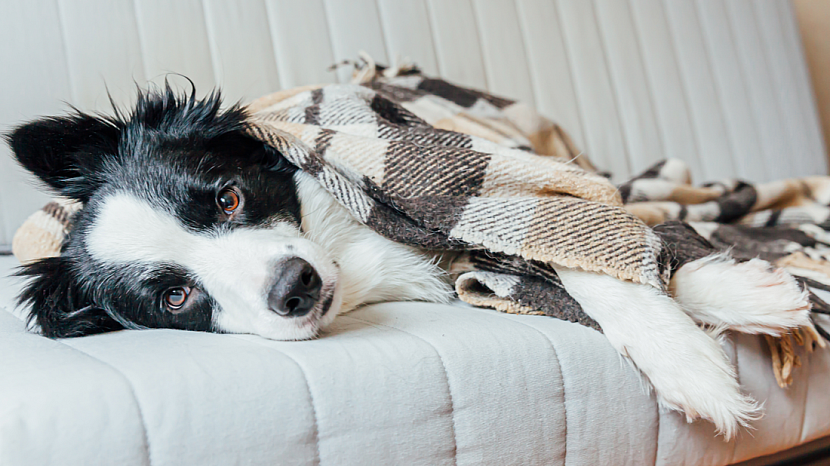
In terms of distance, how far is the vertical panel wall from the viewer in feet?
5.08

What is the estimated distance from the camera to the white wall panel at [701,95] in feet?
8.15

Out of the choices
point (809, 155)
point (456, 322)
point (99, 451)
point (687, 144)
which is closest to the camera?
point (99, 451)

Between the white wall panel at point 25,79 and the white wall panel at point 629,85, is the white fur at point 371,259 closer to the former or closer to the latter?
the white wall panel at point 25,79

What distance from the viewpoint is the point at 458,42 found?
2119 millimetres

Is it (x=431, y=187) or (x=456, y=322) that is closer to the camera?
(x=456, y=322)

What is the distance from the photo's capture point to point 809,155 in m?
2.64

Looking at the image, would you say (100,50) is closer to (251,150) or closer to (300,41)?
(300,41)

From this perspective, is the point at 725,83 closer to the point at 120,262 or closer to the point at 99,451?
the point at 120,262

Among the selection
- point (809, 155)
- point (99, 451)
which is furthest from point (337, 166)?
point (809, 155)

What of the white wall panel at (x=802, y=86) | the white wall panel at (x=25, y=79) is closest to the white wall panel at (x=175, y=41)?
the white wall panel at (x=25, y=79)

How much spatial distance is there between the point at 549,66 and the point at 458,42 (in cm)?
39

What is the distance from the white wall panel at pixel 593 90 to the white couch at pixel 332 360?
1cm

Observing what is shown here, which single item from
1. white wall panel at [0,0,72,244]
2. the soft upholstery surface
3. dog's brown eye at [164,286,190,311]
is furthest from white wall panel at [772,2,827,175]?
white wall panel at [0,0,72,244]

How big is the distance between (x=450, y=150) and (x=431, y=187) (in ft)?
0.29
